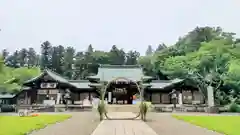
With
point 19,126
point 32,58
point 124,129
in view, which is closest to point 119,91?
point 19,126

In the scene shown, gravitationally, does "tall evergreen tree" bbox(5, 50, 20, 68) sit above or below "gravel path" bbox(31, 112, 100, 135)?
above

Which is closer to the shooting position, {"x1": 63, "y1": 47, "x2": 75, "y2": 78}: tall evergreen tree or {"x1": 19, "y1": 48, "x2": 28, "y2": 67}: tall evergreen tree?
{"x1": 63, "y1": 47, "x2": 75, "y2": 78}: tall evergreen tree

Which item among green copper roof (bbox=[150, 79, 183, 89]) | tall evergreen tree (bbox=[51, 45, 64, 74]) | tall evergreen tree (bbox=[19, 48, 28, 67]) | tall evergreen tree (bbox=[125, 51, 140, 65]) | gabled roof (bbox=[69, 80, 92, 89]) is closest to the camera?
green copper roof (bbox=[150, 79, 183, 89])

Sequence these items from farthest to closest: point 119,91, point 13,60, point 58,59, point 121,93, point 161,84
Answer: point 13,60, point 58,59, point 161,84, point 121,93, point 119,91

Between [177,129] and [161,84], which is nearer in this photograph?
[177,129]

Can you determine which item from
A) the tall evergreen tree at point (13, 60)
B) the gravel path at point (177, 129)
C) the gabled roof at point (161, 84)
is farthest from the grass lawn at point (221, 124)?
the tall evergreen tree at point (13, 60)

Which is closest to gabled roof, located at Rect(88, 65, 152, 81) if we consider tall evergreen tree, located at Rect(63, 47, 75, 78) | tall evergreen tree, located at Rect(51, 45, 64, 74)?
tall evergreen tree, located at Rect(63, 47, 75, 78)

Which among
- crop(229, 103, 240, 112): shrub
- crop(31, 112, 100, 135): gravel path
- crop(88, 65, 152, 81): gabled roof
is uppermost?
crop(88, 65, 152, 81): gabled roof

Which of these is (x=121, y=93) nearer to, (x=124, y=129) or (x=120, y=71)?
(x=120, y=71)

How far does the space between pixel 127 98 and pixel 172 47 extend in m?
20.7

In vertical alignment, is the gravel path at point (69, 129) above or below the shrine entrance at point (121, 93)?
below

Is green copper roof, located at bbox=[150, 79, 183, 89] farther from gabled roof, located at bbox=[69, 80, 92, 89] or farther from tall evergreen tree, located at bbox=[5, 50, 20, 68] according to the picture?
tall evergreen tree, located at bbox=[5, 50, 20, 68]

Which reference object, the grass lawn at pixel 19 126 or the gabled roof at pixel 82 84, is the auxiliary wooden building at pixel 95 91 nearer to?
the gabled roof at pixel 82 84

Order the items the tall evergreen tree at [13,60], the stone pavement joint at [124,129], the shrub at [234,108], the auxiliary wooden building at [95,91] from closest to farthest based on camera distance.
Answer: the stone pavement joint at [124,129] → the shrub at [234,108] → the auxiliary wooden building at [95,91] → the tall evergreen tree at [13,60]
